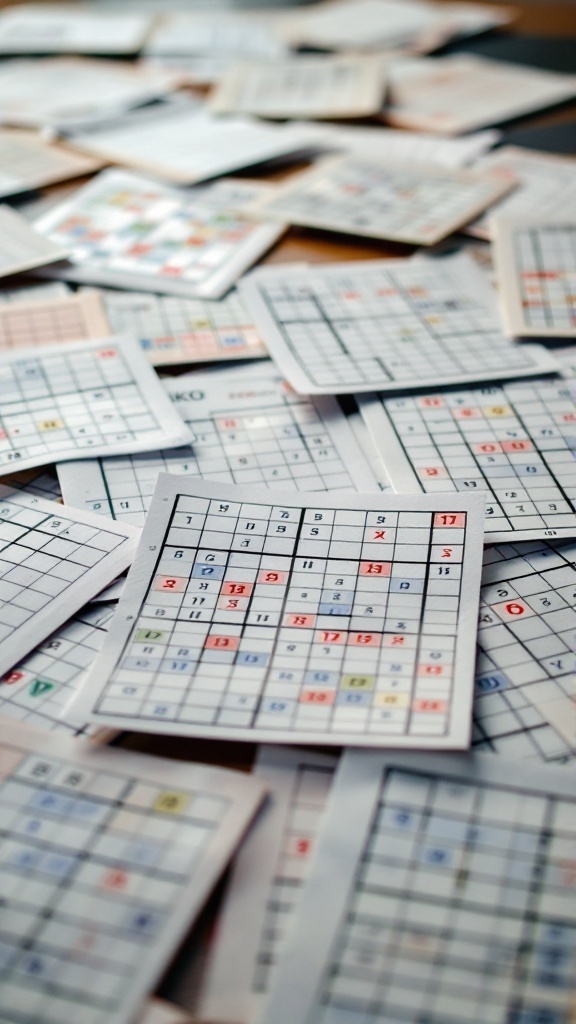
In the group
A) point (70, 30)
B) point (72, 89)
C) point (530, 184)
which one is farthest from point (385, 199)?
point (70, 30)

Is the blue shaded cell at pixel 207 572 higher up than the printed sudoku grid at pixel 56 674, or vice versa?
the blue shaded cell at pixel 207 572

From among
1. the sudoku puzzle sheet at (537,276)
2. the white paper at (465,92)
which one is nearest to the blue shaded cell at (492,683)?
the sudoku puzzle sheet at (537,276)

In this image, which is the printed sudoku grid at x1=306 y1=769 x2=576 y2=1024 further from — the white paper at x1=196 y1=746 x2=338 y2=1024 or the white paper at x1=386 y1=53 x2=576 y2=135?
the white paper at x1=386 y1=53 x2=576 y2=135

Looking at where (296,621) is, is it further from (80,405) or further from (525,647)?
(80,405)

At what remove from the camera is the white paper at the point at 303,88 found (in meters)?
1.55

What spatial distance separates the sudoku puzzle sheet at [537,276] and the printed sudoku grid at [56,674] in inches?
21.7

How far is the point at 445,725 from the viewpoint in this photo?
58cm

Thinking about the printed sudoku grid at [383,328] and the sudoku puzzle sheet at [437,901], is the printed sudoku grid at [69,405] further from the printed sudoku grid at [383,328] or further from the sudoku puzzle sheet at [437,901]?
the sudoku puzzle sheet at [437,901]

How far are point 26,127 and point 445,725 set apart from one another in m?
1.31

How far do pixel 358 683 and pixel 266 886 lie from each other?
14 centimetres

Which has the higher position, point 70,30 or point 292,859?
point 70,30

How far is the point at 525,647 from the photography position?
2.12 ft

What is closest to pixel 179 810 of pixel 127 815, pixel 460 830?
pixel 127 815

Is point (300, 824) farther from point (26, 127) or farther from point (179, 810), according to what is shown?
point (26, 127)
